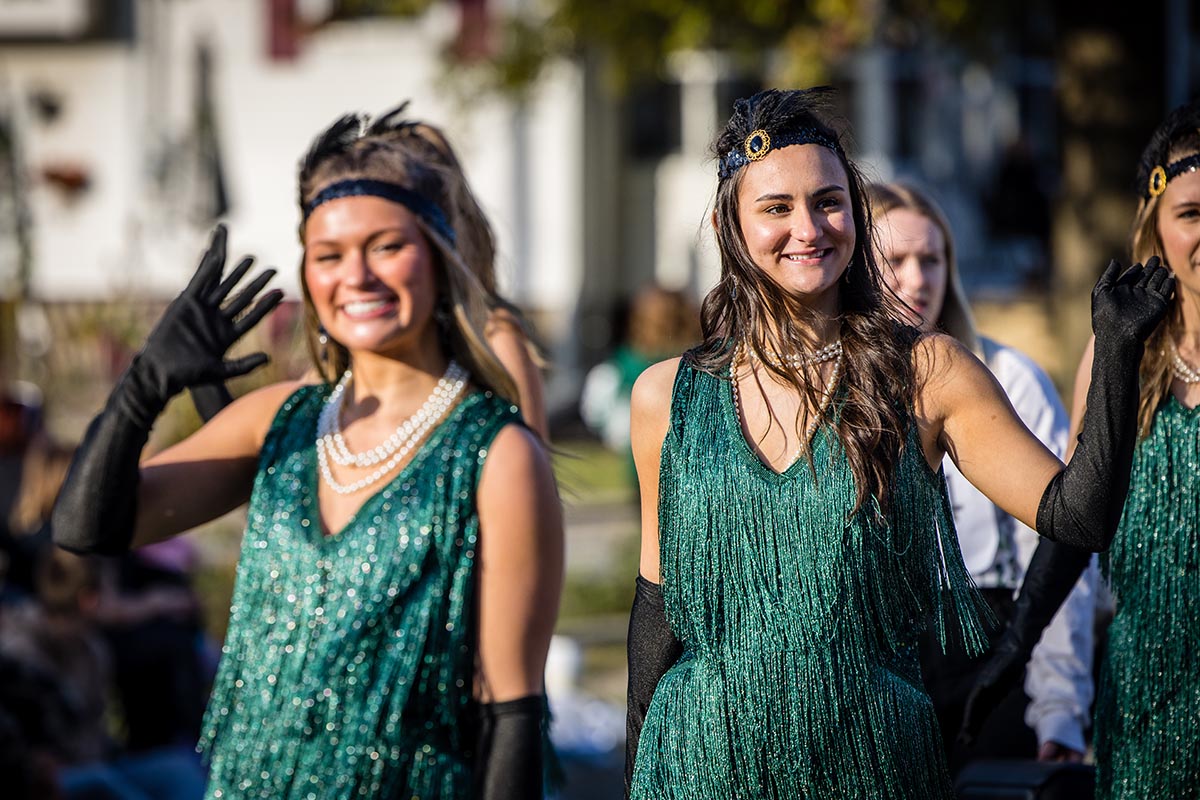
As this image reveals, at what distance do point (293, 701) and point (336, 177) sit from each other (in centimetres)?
97

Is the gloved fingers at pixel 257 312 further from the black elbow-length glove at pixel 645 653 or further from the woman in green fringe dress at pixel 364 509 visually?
the black elbow-length glove at pixel 645 653

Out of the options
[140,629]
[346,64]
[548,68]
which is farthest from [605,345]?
[140,629]

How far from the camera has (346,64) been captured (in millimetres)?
15523

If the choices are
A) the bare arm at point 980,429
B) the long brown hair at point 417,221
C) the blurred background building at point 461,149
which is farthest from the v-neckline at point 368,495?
the blurred background building at point 461,149

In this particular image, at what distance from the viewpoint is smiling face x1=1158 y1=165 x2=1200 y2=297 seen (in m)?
3.03

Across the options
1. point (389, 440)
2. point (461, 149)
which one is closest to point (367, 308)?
point (389, 440)

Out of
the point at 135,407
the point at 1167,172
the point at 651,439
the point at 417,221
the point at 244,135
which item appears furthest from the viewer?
the point at 244,135

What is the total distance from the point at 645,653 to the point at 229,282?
1050 millimetres

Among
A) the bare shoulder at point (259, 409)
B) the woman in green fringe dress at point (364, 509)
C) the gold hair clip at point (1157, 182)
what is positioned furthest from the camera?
the gold hair clip at point (1157, 182)

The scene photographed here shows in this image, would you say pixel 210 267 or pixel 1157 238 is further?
pixel 1157 238

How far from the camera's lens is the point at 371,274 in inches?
111

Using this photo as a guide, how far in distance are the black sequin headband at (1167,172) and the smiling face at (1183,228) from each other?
12 mm

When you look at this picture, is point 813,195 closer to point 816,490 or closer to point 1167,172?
point 816,490

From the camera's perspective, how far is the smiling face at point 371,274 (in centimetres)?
282
